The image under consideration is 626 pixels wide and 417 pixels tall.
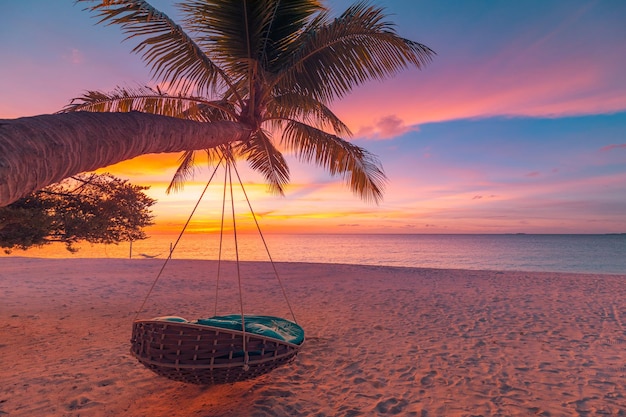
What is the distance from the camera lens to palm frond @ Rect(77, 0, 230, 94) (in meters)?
4.25

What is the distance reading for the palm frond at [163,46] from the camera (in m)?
4.25

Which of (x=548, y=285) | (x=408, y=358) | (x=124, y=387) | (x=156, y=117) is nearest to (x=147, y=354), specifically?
(x=124, y=387)

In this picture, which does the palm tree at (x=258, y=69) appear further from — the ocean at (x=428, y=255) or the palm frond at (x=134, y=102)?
the ocean at (x=428, y=255)

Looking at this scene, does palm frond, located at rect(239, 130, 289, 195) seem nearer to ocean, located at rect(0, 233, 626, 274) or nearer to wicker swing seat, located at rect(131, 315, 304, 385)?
wicker swing seat, located at rect(131, 315, 304, 385)

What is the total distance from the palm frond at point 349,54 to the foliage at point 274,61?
0.01m

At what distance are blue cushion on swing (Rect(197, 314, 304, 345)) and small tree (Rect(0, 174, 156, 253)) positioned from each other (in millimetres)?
2529

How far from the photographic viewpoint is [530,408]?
3.77m

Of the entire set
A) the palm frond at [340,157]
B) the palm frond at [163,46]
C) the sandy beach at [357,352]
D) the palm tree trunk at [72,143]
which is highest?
the palm frond at [163,46]

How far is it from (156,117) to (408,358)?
4.38m

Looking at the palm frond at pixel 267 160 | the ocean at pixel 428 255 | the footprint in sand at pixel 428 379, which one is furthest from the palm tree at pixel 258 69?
the ocean at pixel 428 255

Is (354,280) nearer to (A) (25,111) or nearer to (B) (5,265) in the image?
(A) (25,111)

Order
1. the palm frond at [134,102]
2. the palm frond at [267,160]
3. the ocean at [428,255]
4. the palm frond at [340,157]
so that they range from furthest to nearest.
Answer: the ocean at [428,255] < the palm frond at [267,160] < the palm frond at [340,157] < the palm frond at [134,102]

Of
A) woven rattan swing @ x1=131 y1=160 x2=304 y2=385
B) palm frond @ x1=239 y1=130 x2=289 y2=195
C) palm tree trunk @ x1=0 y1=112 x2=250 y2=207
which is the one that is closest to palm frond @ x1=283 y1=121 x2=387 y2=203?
palm frond @ x1=239 y1=130 x2=289 y2=195

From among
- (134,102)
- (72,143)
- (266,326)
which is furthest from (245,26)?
(266,326)
